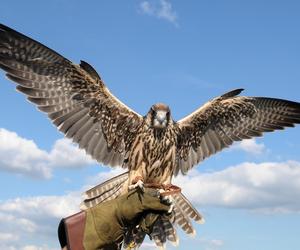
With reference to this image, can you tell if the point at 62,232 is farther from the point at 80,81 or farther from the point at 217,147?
the point at 217,147

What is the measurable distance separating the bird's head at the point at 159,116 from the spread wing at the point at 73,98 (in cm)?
52

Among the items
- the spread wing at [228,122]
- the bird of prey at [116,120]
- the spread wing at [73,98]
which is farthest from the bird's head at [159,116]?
the spread wing at [228,122]

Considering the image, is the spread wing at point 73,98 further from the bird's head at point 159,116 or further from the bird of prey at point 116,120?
the bird's head at point 159,116

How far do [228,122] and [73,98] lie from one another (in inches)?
102

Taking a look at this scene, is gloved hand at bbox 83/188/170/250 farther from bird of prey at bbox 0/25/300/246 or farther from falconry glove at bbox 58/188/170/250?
bird of prey at bbox 0/25/300/246

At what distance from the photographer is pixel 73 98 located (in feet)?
24.8

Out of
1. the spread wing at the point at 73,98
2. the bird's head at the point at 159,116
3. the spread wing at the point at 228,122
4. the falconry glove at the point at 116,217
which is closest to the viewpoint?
the falconry glove at the point at 116,217

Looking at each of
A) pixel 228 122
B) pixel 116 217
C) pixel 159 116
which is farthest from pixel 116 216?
pixel 228 122

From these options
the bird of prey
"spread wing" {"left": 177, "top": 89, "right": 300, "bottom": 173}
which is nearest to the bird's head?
the bird of prey

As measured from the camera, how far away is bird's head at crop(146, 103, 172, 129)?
6801mm

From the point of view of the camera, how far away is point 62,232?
3443 millimetres

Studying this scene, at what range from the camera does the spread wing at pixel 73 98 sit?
7.07m

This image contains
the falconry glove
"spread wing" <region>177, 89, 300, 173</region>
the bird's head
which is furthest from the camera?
"spread wing" <region>177, 89, 300, 173</region>

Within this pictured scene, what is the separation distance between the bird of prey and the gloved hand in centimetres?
250
